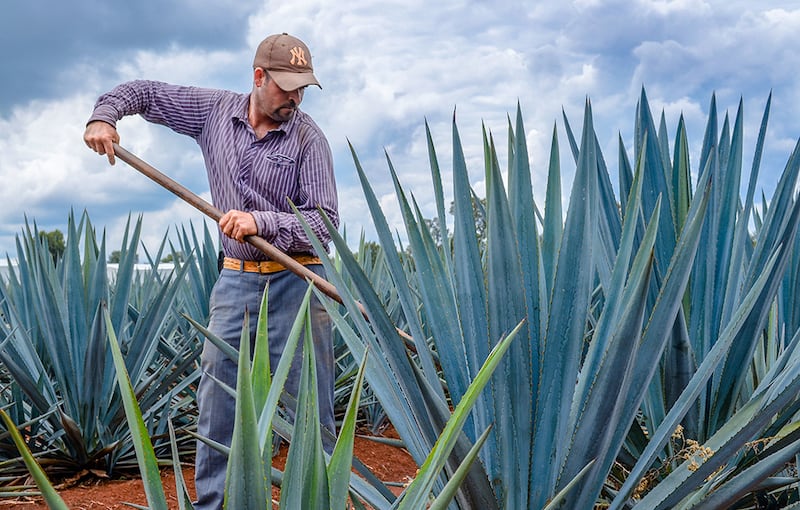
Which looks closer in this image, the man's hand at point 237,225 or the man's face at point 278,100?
the man's hand at point 237,225

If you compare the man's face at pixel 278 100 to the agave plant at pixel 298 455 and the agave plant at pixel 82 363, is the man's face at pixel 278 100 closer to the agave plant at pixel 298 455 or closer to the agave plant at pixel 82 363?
the agave plant at pixel 82 363

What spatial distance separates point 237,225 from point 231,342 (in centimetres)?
52

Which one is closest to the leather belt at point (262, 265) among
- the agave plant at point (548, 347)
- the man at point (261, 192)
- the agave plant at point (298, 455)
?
the man at point (261, 192)

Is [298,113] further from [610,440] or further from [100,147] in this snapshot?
[610,440]

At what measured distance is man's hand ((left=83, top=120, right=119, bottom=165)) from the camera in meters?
2.50

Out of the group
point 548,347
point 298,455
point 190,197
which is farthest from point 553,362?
point 190,197

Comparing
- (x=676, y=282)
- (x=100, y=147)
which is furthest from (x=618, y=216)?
(x=100, y=147)

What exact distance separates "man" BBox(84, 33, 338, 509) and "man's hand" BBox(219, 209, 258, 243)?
158mm

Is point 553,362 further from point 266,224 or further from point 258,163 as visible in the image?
point 258,163

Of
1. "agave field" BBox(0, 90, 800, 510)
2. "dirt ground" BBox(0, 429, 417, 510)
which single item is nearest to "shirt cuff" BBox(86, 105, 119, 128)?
"dirt ground" BBox(0, 429, 417, 510)

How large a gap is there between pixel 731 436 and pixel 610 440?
188 millimetres

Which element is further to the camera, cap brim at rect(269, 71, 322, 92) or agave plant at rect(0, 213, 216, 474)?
agave plant at rect(0, 213, 216, 474)

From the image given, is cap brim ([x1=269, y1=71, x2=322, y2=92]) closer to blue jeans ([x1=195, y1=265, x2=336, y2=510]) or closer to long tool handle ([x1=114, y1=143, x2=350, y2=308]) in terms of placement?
long tool handle ([x1=114, y1=143, x2=350, y2=308])

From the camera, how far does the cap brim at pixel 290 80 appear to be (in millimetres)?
2521
